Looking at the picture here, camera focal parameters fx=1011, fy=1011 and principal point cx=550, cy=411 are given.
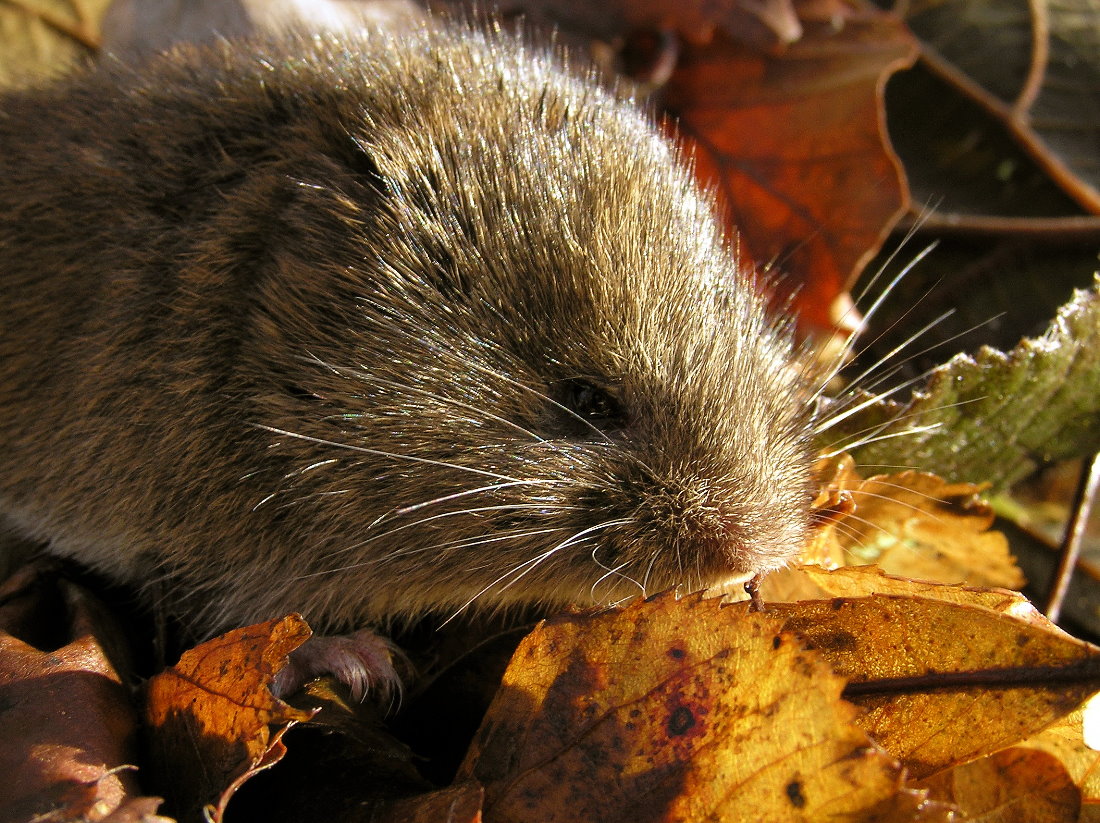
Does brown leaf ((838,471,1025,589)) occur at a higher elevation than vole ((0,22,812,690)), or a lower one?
lower

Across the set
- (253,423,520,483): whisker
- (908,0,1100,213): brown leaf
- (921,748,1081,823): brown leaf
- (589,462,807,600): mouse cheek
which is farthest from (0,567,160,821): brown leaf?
(908,0,1100,213): brown leaf

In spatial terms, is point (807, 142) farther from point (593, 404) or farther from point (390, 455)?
point (390, 455)

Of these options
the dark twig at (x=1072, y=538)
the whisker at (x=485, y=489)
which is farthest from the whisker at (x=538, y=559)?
the dark twig at (x=1072, y=538)

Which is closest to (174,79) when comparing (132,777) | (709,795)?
(132,777)

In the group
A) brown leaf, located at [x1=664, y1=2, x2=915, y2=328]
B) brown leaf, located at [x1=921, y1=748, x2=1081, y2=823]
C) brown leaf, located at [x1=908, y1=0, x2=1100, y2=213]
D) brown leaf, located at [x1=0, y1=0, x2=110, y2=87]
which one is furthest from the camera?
brown leaf, located at [x1=908, y1=0, x2=1100, y2=213]

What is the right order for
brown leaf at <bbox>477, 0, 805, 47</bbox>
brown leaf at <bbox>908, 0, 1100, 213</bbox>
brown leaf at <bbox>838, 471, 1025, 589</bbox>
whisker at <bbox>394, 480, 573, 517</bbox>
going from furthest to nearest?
brown leaf at <bbox>908, 0, 1100, 213</bbox>
brown leaf at <bbox>477, 0, 805, 47</bbox>
brown leaf at <bbox>838, 471, 1025, 589</bbox>
whisker at <bbox>394, 480, 573, 517</bbox>

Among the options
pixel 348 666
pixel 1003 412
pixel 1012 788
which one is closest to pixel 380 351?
pixel 348 666

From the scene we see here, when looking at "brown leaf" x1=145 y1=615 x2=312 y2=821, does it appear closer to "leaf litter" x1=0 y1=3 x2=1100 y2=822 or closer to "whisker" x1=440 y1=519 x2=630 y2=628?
"leaf litter" x1=0 y1=3 x2=1100 y2=822

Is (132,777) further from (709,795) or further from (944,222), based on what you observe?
(944,222)

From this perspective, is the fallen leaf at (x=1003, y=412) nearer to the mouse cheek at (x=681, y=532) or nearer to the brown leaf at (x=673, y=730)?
the mouse cheek at (x=681, y=532)
